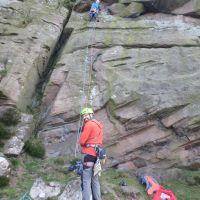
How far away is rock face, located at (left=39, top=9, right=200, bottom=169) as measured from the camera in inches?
645

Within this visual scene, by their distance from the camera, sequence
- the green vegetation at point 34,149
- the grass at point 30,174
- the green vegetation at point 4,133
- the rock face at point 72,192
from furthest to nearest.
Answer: the green vegetation at point 34,149
the green vegetation at point 4,133
the grass at point 30,174
the rock face at point 72,192

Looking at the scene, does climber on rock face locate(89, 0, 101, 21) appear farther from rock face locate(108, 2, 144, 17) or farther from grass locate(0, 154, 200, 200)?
grass locate(0, 154, 200, 200)

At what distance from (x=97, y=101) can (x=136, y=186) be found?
13.4 feet

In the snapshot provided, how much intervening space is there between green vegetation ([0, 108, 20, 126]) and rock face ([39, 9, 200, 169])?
1147 mm

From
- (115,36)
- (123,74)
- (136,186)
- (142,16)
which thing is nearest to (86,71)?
(123,74)

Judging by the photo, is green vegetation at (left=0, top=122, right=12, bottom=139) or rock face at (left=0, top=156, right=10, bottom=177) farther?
green vegetation at (left=0, top=122, right=12, bottom=139)

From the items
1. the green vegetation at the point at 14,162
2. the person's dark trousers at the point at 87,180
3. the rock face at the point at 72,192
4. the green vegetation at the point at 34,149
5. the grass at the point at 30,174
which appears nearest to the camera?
the person's dark trousers at the point at 87,180

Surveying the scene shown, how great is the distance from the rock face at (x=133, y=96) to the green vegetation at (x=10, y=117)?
115cm

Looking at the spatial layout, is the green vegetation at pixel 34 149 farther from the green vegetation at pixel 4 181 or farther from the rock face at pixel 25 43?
the rock face at pixel 25 43

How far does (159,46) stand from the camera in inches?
795

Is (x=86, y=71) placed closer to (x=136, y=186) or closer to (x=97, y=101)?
(x=97, y=101)

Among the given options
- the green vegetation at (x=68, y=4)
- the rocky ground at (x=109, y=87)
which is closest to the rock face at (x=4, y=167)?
the rocky ground at (x=109, y=87)

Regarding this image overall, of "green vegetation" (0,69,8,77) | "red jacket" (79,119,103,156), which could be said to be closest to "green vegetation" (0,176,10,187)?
"red jacket" (79,119,103,156)

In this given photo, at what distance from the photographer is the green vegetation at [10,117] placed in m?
16.4
